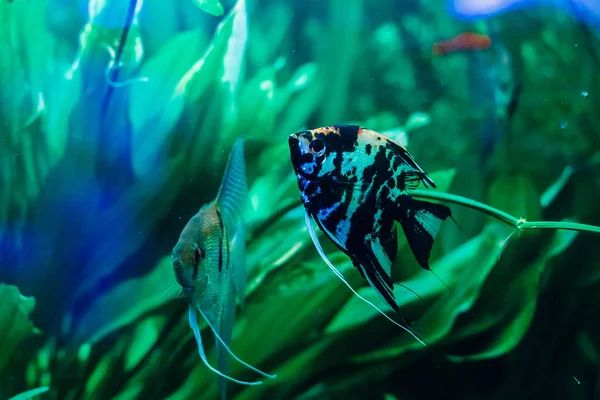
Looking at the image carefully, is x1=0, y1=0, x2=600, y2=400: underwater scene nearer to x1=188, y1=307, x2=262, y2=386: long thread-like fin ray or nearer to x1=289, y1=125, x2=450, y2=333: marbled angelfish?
x1=188, y1=307, x2=262, y2=386: long thread-like fin ray

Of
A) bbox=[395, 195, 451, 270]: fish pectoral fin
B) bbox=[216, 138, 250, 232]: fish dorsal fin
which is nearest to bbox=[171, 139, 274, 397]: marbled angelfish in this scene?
bbox=[216, 138, 250, 232]: fish dorsal fin

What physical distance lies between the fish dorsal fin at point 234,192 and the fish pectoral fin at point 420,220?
1.36 ft

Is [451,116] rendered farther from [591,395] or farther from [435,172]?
[591,395]

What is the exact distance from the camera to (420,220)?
125cm

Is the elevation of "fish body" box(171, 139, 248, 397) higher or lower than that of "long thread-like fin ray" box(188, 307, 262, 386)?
higher

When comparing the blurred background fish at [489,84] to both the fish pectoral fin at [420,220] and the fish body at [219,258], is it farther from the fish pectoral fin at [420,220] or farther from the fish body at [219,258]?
the fish body at [219,258]

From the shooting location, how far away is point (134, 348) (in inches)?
56.1

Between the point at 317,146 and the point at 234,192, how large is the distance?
12.3 inches

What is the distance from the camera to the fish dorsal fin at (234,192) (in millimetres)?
1329

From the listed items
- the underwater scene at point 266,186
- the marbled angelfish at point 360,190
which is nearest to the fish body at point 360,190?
the marbled angelfish at point 360,190

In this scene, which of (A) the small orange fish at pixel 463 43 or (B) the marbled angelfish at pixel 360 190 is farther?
(A) the small orange fish at pixel 463 43

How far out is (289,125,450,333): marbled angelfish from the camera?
45.2 inches

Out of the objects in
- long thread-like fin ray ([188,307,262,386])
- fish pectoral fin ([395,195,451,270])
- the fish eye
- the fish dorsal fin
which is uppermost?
the fish eye

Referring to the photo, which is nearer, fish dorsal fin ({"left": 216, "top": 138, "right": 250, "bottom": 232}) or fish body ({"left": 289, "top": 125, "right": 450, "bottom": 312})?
fish body ({"left": 289, "top": 125, "right": 450, "bottom": 312})
